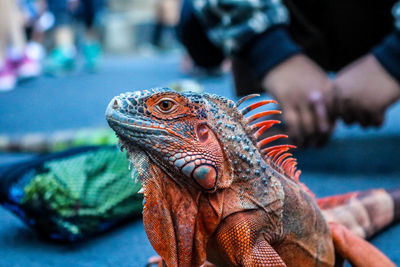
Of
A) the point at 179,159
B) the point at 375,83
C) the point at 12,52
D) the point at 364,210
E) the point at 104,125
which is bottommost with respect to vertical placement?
the point at 104,125

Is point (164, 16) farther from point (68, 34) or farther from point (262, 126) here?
point (262, 126)

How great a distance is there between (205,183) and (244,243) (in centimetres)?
20

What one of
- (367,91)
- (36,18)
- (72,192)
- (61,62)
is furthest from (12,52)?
(367,91)

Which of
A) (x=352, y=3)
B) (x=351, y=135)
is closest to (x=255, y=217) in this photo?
(x=352, y=3)

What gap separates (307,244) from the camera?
1323 mm

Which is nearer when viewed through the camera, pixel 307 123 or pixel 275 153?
pixel 275 153

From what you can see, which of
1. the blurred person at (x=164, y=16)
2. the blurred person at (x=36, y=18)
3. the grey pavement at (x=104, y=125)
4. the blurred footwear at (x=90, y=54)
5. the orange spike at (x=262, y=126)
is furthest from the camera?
the blurred person at (x=164, y=16)

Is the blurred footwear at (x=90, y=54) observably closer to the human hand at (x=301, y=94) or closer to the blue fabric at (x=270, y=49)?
the blue fabric at (x=270, y=49)

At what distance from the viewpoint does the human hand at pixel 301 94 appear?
2641 mm

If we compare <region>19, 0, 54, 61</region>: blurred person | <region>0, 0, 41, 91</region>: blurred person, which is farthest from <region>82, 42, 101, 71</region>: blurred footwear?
<region>0, 0, 41, 91</region>: blurred person

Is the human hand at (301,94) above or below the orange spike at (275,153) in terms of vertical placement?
below

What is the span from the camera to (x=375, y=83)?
2.61 m

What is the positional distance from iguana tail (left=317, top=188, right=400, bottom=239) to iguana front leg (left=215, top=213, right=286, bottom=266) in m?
0.60

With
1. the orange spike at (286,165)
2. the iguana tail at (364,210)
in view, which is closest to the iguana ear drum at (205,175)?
the orange spike at (286,165)
